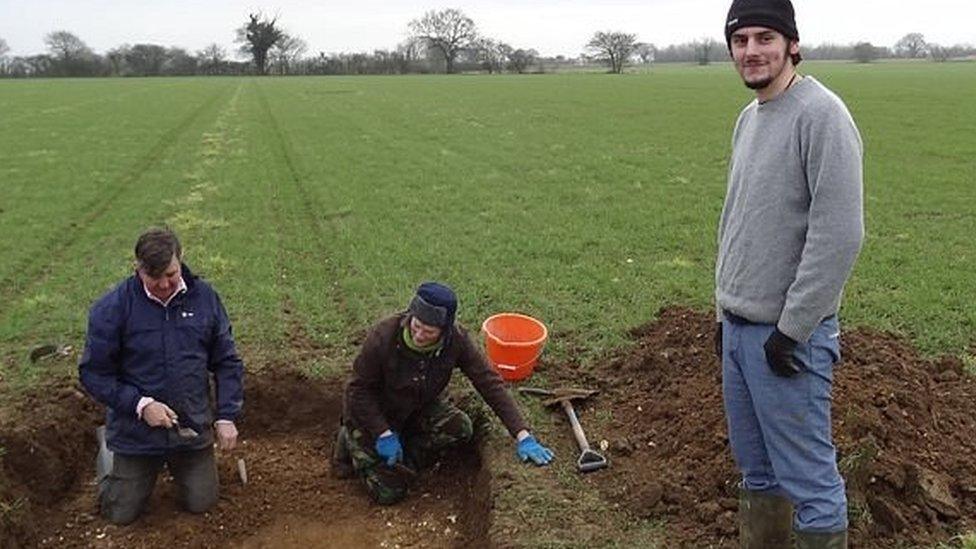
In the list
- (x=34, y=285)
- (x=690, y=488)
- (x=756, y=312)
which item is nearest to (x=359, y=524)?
(x=690, y=488)

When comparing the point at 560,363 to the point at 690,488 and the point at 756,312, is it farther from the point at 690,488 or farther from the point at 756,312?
the point at 756,312

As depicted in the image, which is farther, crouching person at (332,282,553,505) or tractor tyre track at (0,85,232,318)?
tractor tyre track at (0,85,232,318)

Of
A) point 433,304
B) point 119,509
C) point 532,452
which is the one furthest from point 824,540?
point 119,509

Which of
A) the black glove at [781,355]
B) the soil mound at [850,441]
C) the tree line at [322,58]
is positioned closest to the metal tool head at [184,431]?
the soil mound at [850,441]

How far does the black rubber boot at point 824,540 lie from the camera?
349 centimetres

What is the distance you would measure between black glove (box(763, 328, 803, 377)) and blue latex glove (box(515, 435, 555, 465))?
204cm

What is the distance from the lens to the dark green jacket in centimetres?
505

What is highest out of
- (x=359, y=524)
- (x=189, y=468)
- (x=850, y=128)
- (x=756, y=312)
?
(x=850, y=128)

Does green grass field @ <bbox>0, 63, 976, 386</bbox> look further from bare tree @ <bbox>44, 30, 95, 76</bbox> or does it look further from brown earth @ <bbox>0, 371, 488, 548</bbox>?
bare tree @ <bbox>44, 30, 95, 76</bbox>

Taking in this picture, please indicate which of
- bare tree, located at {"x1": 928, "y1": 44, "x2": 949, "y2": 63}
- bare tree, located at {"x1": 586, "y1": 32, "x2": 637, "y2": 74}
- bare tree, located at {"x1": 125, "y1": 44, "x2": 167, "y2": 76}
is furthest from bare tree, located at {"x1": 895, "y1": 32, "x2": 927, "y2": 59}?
bare tree, located at {"x1": 125, "y1": 44, "x2": 167, "y2": 76}

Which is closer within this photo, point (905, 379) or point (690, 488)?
point (690, 488)

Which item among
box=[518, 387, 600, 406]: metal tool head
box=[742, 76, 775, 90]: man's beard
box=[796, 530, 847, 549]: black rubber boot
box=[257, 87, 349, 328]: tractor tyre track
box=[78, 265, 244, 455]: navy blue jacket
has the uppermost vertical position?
box=[742, 76, 775, 90]: man's beard

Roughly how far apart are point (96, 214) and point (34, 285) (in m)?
4.21

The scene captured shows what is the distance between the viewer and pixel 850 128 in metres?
3.08
